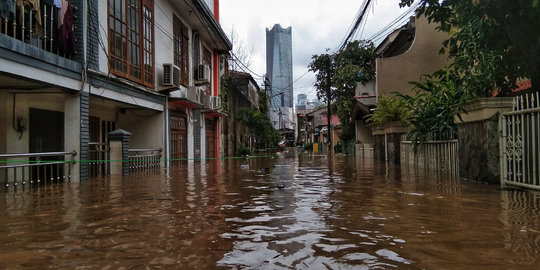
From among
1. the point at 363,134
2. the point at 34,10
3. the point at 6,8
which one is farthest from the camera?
the point at 363,134

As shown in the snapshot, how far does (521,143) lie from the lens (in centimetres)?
584

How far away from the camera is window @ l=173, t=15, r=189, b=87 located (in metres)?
15.6

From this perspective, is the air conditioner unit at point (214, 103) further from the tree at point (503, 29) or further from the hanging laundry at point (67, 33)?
the tree at point (503, 29)

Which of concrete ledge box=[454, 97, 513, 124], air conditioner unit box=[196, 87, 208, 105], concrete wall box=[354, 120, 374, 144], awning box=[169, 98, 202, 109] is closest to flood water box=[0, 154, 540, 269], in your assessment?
concrete ledge box=[454, 97, 513, 124]

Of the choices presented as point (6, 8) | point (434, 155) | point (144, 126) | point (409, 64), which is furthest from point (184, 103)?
point (409, 64)

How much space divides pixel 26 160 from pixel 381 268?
9.92 m

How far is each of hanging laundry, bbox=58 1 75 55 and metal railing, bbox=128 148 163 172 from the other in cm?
380

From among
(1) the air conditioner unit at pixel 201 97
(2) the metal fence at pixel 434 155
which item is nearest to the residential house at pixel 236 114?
(1) the air conditioner unit at pixel 201 97

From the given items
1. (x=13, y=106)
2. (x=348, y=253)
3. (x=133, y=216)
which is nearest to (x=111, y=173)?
(x=13, y=106)

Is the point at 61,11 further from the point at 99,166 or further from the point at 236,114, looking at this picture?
the point at 236,114

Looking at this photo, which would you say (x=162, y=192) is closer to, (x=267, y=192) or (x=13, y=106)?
(x=267, y=192)

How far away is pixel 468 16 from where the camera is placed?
6270 mm

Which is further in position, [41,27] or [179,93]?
[179,93]

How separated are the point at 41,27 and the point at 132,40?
400 cm
